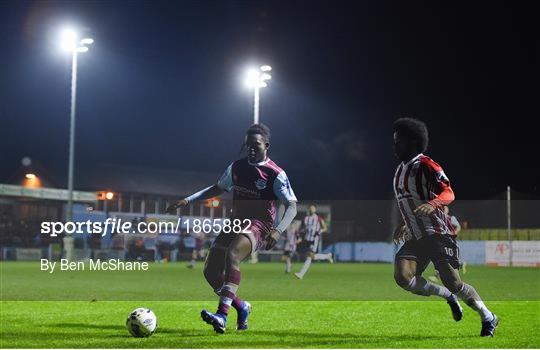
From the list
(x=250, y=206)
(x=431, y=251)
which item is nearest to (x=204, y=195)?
(x=250, y=206)

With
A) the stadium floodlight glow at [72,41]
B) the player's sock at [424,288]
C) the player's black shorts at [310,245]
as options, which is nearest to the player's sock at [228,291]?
the player's sock at [424,288]

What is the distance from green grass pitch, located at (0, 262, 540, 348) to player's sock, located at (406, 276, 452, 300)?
488 millimetres

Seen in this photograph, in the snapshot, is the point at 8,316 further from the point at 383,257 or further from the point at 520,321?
the point at 383,257

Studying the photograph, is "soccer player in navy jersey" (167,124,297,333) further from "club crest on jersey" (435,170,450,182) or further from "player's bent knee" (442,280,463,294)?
"player's bent knee" (442,280,463,294)

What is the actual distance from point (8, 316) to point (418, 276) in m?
5.39

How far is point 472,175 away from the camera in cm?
1159

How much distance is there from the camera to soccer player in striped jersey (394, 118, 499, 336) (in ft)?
23.5

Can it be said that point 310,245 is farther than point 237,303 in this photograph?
Yes

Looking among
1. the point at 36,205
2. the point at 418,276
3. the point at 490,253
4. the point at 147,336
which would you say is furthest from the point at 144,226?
the point at 490,253

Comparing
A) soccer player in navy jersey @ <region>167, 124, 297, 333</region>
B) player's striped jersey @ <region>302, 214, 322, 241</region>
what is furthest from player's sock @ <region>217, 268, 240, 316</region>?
player's striped jersey @ <region>302, 214, 322, 241</region>

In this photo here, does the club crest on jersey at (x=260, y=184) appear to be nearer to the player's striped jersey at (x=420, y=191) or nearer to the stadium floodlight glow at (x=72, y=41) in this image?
Answer: the player's striped jersey at (x=420, y=191)

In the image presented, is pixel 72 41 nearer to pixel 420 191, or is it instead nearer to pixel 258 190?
pixel 258 190

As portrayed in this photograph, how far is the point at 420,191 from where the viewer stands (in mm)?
7238

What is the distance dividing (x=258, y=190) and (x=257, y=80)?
5.15 metres
